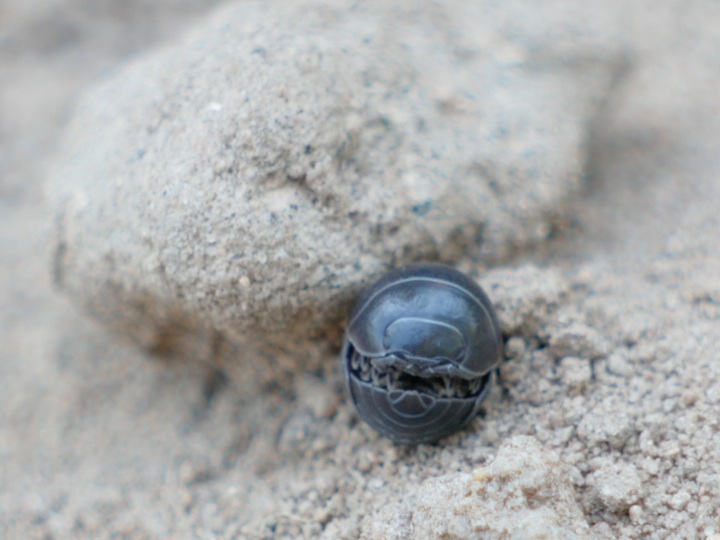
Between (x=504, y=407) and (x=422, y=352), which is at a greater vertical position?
(x=422, y=352)

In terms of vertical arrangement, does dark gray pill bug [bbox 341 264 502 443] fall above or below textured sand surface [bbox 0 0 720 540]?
above

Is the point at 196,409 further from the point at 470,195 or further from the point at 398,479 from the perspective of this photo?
the point at 470,195

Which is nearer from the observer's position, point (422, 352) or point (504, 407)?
point (422, 352)

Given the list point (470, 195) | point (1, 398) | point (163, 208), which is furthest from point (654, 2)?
point (1, 398)

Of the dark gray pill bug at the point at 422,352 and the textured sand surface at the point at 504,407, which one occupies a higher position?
the dark gray pill bug at the point at 422,352
